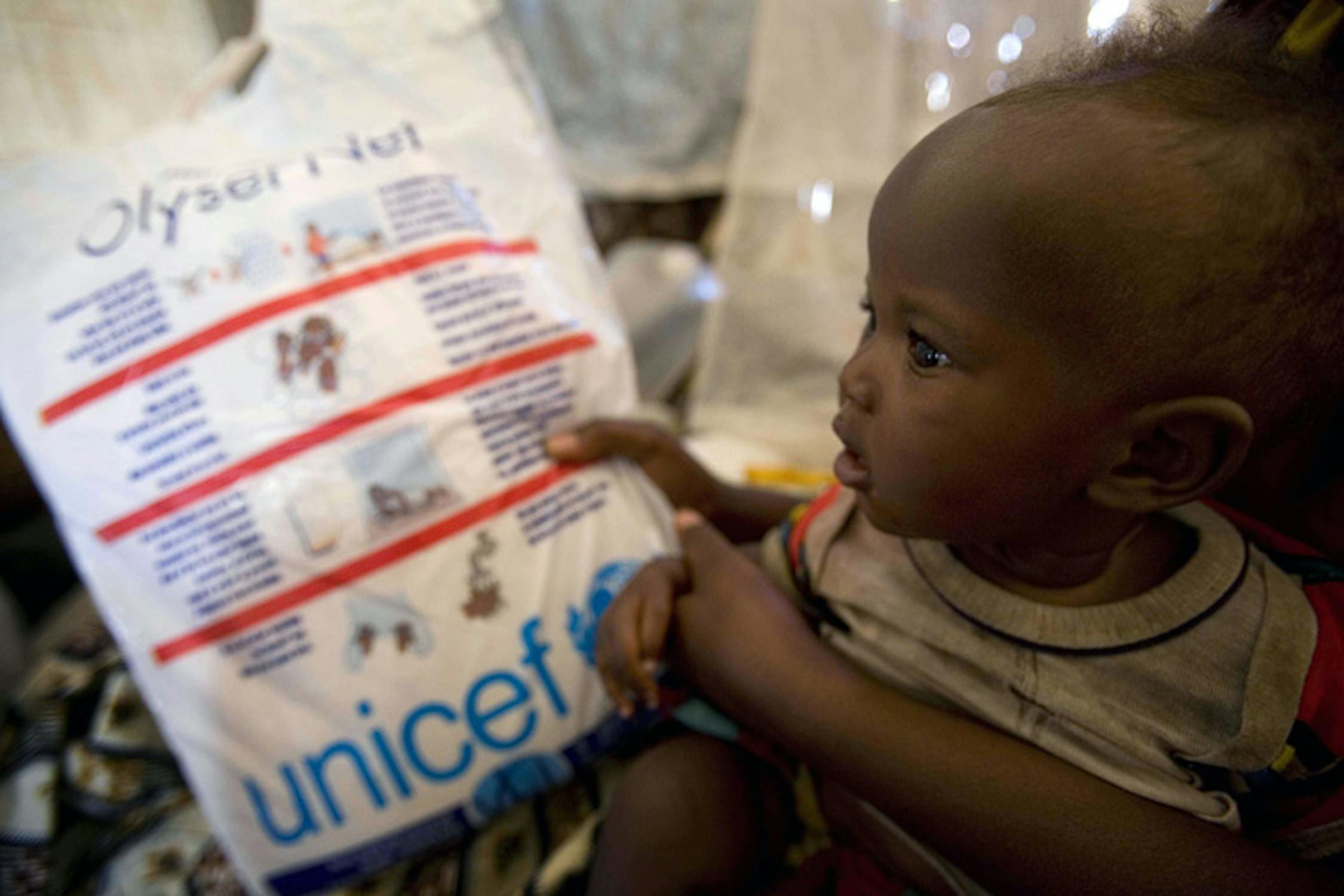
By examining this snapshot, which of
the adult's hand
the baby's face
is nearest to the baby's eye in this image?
the baby's face

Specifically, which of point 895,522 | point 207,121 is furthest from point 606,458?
point 207,121

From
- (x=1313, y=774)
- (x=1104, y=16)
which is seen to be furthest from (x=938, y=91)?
(x=1313, y=774)

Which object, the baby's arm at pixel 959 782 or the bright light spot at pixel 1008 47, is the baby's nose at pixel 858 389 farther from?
the bright light spot at pixel 1008 47

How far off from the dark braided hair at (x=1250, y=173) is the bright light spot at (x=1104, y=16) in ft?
0.04

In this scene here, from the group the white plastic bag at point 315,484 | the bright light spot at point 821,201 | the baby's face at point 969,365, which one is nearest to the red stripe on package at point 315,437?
the white plastic bag at point 315,484

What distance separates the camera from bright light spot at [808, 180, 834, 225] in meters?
0.91

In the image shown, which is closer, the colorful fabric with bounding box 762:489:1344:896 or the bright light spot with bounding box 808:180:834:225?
the colorful fabric with bounding box 762:489:1344:896

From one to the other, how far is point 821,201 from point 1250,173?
0.66m

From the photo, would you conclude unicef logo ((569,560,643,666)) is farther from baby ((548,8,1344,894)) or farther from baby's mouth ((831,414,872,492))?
baby's mouth ((831,414,872,492))

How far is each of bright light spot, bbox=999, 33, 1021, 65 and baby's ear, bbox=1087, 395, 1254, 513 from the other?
38 centimetres

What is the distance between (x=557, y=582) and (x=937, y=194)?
0.35 metres

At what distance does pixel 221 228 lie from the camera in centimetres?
53

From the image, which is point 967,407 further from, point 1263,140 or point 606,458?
point 606,458

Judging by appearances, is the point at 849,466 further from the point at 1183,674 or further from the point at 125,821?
the point at 125,821
